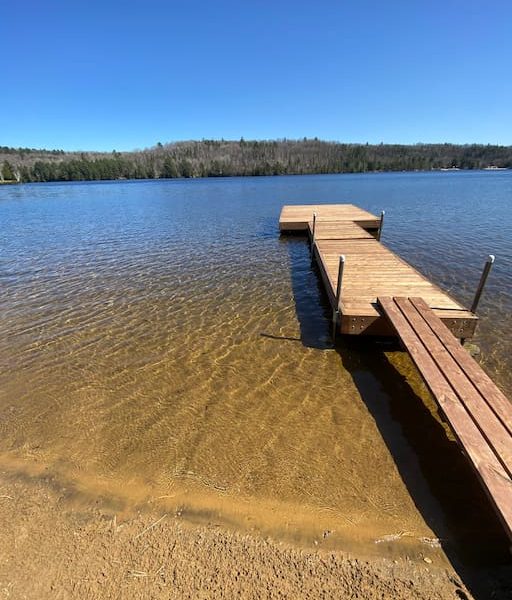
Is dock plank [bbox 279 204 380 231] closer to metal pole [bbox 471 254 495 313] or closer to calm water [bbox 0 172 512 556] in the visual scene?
calm water [bbox 0 172 512 556]

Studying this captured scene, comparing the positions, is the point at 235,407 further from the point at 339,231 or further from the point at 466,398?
the point at 339,231

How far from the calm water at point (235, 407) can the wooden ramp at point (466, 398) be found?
588 mm

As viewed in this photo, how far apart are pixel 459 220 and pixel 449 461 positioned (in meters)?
18.9

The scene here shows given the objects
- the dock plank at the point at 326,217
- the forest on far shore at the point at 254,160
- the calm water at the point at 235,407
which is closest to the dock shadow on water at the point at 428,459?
the calm water at the point at 235,407

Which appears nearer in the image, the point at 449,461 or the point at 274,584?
the point at 274,584

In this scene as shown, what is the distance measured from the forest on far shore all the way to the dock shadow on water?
109 metres

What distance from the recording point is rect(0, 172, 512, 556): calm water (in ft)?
10.1

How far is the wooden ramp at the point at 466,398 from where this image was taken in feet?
8.65

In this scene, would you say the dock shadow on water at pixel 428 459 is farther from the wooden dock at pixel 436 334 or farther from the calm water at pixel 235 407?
the wooden dock at pixel 436 334

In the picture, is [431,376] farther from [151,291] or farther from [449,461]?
[151,291]

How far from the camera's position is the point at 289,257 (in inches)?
478

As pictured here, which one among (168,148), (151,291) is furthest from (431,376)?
(168,148)

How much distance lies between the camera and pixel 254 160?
121 metres

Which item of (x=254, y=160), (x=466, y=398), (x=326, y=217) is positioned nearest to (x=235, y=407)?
(x=466, y=398)
